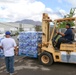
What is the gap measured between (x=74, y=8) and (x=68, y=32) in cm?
2214

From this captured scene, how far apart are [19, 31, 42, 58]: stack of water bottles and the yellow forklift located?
375mm

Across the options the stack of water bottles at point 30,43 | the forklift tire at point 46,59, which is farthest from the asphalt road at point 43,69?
the stack of water bottles at point 30,43

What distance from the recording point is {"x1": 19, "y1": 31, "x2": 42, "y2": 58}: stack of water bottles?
1100 cm

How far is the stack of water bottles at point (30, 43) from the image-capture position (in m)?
11.0

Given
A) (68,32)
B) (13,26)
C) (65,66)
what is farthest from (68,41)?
(13,26)

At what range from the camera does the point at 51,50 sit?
10039 millimetres

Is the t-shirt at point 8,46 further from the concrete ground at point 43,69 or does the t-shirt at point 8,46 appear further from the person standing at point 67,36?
the person standing at point 67,36

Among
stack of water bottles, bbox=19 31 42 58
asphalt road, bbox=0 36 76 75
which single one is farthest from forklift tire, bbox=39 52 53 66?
stack of water bottles, bbox=19 31 42 58

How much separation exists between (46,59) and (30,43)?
1.48m

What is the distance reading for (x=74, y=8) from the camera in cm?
3102

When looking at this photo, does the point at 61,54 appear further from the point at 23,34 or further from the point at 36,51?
the point at 23,34

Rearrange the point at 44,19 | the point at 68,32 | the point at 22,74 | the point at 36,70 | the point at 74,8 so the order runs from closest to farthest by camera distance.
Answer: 1. the point at 22,74
2. the point at 36,70
3. the point at 68,32
4. the point at 44,19
5. the point at 74,8

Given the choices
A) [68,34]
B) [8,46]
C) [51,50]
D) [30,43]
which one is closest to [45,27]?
[30,43]

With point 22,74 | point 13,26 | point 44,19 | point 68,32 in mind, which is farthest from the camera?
point 13,26
